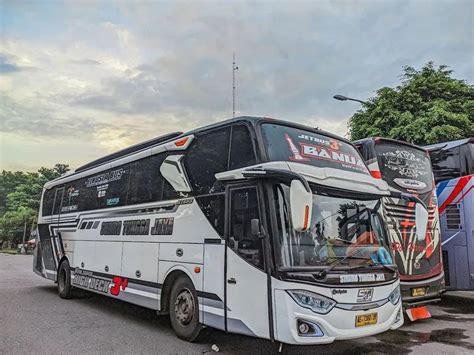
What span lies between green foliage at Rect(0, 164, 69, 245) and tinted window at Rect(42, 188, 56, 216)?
39.2 metres

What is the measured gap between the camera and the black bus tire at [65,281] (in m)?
10.8

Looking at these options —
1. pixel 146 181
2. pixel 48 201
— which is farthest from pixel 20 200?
pixel 146 181

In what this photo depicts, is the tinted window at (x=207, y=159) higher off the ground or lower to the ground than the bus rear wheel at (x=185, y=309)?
higher

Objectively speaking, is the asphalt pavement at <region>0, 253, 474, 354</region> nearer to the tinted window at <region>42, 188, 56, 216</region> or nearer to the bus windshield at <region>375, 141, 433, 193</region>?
the bus windshield at <region>375, 141, 433, 193</region>

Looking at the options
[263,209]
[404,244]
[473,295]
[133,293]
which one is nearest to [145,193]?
[133,293]

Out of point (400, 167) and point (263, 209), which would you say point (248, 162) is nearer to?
point (263, 209)

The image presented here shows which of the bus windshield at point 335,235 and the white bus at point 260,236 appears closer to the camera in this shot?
the white bus at point 260,236

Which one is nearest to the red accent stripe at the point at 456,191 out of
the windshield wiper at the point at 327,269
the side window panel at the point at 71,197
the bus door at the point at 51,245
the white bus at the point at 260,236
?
the white bus at the point at 260,236

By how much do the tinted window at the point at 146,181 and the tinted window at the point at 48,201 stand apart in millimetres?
5500

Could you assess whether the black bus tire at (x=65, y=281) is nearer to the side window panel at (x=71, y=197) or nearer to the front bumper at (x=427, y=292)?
the side window panel at (x=71, y=197)

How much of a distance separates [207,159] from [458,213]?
6.52 metres

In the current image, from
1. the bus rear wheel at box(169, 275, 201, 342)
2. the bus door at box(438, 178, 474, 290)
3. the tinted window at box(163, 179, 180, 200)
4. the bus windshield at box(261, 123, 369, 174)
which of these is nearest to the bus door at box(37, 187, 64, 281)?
the tinted window at box(163, 179, 180, 200)

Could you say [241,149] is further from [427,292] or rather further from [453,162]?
[453,162]

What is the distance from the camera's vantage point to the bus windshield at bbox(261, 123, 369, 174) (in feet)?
18.8
